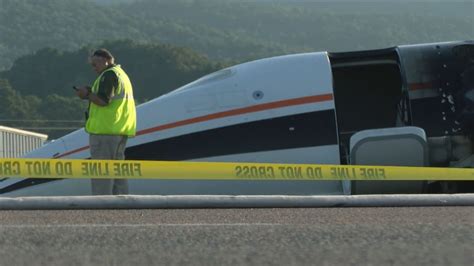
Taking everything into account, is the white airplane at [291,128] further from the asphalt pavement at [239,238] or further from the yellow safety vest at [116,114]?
the asphalt pavement at [239,238]

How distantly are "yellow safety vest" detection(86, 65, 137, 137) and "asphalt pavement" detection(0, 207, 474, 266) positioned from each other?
2.29 meters

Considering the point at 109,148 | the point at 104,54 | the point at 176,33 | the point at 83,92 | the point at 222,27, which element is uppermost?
the point at 222,27

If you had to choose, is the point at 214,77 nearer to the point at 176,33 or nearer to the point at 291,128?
the point at 291,128

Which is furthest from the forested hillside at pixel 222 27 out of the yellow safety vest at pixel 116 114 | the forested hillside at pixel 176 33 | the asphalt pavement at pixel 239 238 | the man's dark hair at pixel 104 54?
the asphalt pavement at pixel 239 238

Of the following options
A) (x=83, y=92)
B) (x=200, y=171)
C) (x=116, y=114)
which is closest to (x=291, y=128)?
(x=200, y=171)

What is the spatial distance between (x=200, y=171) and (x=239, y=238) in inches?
149

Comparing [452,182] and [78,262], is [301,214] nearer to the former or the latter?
[78,262]

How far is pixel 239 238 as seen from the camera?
546 cm

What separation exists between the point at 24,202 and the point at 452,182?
5517 mm

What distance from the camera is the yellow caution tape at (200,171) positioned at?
29.7ft

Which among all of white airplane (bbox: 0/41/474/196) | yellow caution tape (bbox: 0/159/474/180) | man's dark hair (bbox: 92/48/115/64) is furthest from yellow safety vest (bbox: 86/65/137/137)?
white airplane (bbox: 0/41/474/196)

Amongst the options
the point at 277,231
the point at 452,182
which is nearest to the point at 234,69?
the point at 452,182

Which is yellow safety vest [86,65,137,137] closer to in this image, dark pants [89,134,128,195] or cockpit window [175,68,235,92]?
dark pants [89,134,128,195]

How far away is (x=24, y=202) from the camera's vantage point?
7.69 meters
